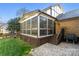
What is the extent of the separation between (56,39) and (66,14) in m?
0.38

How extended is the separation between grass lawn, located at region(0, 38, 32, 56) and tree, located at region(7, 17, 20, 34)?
0.14m

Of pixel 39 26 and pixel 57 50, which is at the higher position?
pixel 39 26

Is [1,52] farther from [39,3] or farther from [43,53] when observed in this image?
[39,3]

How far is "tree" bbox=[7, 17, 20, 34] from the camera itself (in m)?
2.55

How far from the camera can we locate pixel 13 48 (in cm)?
253

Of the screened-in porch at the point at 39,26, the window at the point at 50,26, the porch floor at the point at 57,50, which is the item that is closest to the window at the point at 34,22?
the screened-in porch at the point at 39,26

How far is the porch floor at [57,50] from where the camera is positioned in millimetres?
2482

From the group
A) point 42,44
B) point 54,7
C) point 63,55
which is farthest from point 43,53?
point 54,7

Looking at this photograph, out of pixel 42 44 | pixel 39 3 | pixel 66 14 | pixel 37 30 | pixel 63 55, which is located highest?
pixel 39 3

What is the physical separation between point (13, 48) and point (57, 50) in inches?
24.6

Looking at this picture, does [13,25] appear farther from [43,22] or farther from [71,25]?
[71,25]

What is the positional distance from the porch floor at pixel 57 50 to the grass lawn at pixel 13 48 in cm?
13

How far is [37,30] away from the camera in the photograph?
252cm

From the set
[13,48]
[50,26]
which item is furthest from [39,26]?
[13,48]
